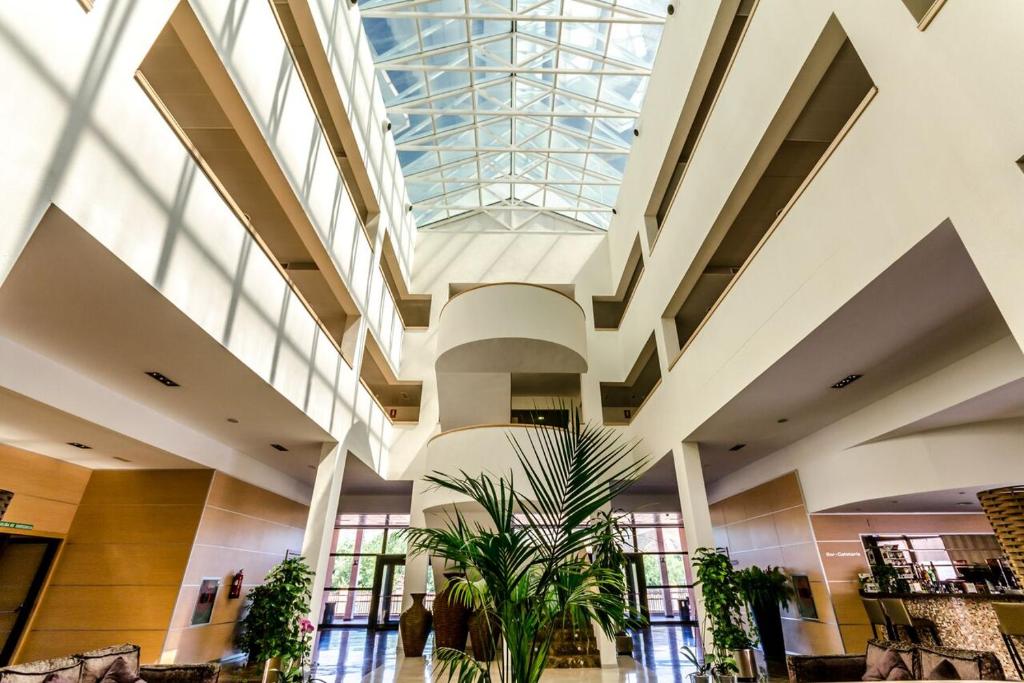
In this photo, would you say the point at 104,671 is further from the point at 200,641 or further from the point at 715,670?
the point at 715,670

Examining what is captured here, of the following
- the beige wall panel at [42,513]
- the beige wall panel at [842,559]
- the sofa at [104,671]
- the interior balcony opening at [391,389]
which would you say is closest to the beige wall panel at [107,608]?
Result: the beige wall panel at [42,513]

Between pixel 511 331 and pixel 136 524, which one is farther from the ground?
pixel 511 331

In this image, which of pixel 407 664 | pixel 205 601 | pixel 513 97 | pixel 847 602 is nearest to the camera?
pixel 847 602

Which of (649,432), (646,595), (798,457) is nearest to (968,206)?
(798,457)

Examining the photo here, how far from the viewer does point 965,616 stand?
277 inches

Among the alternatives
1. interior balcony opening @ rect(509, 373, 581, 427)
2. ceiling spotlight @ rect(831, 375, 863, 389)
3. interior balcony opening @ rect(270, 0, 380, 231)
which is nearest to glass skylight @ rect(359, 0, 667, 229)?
interior balcony opening @ rect(270, 0, 380, 231)

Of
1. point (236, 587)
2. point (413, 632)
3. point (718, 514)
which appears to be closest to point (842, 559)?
point (718, 514)

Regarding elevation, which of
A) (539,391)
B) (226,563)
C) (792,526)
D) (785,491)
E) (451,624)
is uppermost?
(539,391)

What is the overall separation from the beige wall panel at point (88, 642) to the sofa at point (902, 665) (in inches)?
355

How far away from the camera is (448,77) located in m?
12.9

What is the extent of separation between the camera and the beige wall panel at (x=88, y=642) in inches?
307

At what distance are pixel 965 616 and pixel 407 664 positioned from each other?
859cm

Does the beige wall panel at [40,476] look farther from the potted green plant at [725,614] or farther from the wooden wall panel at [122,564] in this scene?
the potted green plant at [725,614]

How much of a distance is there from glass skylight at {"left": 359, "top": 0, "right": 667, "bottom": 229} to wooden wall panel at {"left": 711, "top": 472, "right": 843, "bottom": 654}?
9322 millimetres
